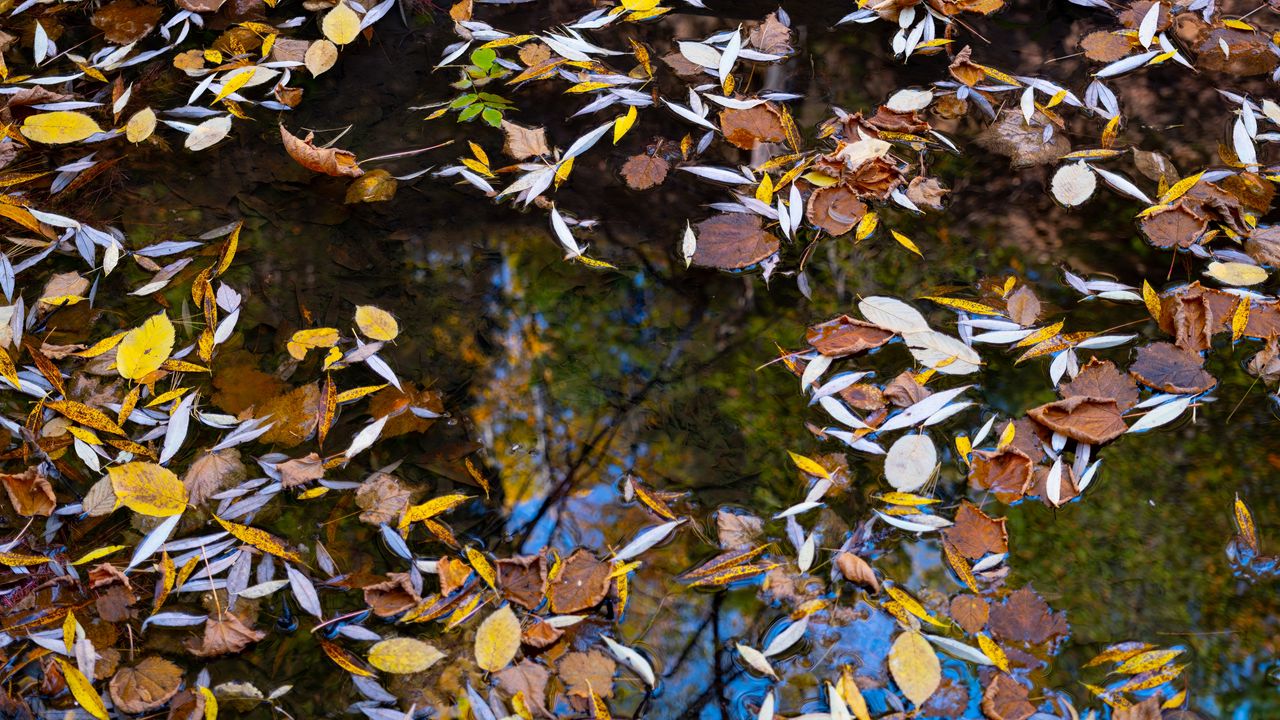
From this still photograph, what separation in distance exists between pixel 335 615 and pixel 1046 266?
206 centimetres

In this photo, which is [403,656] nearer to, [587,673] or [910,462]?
[587,673]

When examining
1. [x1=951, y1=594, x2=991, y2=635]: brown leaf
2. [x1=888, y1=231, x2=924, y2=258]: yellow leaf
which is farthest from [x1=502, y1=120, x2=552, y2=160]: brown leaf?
[x1=951, y1=594, x2=991, y2=635]: brown leaf

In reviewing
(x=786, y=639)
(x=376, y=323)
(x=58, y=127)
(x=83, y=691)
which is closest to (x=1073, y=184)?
(x=786, y=639)

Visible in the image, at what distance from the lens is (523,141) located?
2.58 metres

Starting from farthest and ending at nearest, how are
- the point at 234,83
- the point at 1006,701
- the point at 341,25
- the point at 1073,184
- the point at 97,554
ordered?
1. the point at 341,25
2. the point at 234,83
3. the point at 1073,184
4. the point at 97,554
5. the point at 1006,701

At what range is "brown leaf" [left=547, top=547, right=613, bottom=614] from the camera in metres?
1.81

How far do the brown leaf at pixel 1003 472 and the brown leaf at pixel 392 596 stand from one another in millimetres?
1340

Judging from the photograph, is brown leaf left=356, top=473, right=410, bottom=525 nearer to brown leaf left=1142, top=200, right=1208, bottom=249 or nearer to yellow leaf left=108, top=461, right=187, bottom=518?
yellow leaf left=108, top=461, right=187, bottom=518

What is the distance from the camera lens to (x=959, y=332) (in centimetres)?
214

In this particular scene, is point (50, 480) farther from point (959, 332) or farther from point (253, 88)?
point (959, 332)

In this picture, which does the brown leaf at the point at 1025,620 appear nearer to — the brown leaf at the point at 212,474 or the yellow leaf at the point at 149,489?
the brown leaf at the point at 212,474

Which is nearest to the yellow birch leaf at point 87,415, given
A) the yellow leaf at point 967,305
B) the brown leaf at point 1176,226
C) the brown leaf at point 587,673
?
the brown leaf at point 587,673

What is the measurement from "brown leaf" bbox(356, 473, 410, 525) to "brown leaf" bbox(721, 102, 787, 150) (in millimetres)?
1470

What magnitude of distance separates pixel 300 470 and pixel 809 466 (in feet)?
4.11
